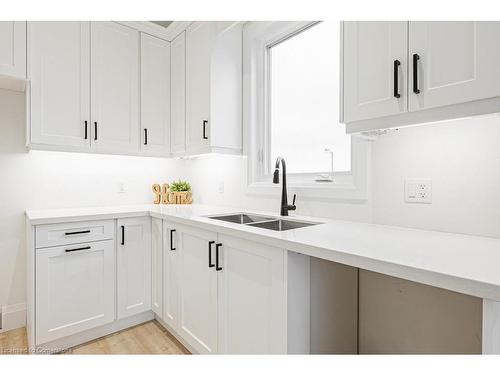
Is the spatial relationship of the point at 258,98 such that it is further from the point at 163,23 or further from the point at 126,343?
the point at 126,343

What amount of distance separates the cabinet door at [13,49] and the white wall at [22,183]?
406 millimetres

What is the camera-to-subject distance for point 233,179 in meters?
2.57

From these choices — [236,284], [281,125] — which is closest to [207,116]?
[281,125]

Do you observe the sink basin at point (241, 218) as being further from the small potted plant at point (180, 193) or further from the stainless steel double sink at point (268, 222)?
the small potted plant at point (180, 193)

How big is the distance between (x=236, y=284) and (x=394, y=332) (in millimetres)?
850

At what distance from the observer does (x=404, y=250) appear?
3.41 feet

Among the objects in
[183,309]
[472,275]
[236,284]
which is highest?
[472,275]

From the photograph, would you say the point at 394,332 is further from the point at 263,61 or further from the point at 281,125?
the point at 263,61

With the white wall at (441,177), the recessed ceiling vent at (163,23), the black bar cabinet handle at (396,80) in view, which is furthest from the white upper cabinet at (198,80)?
the black bar cabinet handle at (396,80)

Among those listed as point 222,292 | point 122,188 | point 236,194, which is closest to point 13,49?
point 122,188

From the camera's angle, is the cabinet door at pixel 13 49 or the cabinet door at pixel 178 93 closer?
the cabinet door at pixel 13 49

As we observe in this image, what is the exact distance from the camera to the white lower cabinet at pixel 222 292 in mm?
1284

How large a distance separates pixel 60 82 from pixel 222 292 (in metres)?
1.92

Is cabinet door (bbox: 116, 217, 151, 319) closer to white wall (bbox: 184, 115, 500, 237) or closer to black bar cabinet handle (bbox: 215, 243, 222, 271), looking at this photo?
black bar cabinet handle (bbox: 215, 243, 222, 271)
